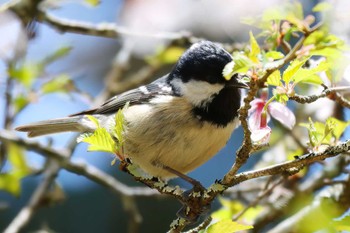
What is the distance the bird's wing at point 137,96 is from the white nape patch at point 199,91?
7 cm

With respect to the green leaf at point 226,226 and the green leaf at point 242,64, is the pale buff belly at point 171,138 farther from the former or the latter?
the green leaf at point 242,64

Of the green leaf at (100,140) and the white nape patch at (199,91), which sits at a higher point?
the white nape patch at (199,91)

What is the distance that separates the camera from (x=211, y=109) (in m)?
2.05

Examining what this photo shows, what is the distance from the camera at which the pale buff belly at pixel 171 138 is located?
2051 millimetres

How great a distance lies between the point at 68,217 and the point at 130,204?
6.63 feet

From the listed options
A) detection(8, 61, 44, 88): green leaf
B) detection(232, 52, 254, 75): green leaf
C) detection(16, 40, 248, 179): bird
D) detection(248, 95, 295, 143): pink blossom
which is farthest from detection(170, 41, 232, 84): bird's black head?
detection(232, 52, 254, 75): green leaf

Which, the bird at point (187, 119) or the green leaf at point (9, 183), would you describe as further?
the green leaf at point (9, 183)

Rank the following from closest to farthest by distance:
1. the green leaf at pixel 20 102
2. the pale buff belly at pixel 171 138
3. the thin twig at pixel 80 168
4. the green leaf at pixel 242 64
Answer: the green leaf at pixel 242 64 → the pale buff belly at pixel 171 138 → the green leaf at pixel 20 102 → the thin twig at pixel 80 168

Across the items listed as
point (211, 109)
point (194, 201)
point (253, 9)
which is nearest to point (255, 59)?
point (194, 201)

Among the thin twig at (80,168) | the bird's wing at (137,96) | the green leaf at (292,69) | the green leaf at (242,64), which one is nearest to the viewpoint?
the green leaf at (242,64)

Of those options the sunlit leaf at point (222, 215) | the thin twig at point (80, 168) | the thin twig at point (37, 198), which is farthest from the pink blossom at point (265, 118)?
the thin twig at point (37, 198)

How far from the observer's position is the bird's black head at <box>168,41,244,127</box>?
1.99 m

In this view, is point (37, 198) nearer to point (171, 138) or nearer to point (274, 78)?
point (171, 138)

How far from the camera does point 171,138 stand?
2068 mm
